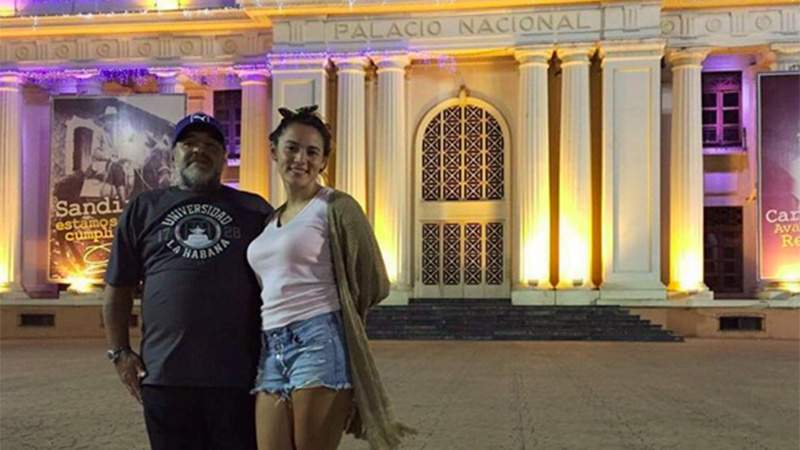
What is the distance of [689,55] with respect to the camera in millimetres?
23391

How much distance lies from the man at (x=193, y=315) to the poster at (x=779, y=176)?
2011 centimetres

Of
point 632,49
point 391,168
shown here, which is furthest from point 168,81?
point 632,49

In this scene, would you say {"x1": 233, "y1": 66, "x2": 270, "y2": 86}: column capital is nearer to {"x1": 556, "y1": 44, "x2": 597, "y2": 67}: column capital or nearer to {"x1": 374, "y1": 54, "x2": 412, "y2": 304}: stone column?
{"x1": 374, "y1": 54, "x2": 412, "y2": 304}: stone column

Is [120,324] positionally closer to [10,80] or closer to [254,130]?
[254,130]

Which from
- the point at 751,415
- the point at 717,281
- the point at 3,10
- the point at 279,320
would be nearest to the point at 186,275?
the point at 279,320

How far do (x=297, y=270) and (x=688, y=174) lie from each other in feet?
71.3

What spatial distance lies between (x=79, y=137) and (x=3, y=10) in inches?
230

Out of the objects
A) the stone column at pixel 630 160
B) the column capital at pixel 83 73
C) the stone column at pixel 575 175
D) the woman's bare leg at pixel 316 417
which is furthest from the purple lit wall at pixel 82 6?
the woman's bare leg at pixel 316 417

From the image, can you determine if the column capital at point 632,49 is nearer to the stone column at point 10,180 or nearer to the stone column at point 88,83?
the stone column at point 88,83

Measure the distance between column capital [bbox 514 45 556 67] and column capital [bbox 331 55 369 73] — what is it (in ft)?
13.6

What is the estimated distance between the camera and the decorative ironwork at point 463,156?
82.6 ft

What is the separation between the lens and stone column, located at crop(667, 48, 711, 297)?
76.4ft

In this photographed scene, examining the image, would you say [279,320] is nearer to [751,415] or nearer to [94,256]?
[751,415]

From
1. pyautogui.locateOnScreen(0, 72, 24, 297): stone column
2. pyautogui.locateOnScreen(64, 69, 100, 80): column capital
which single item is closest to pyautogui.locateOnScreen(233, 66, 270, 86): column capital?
pyautogui.locateOnScreen(64, 69, 100, 80): column capital
